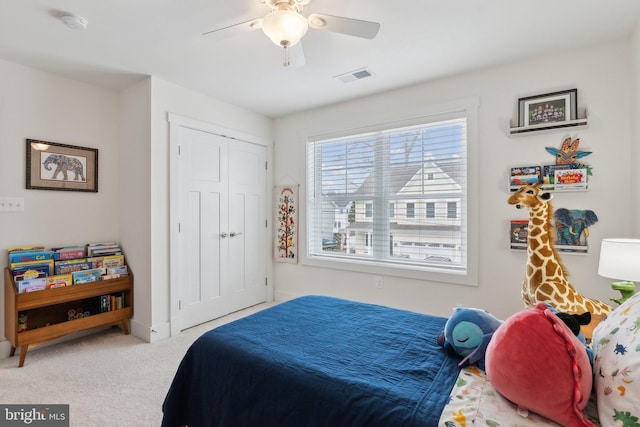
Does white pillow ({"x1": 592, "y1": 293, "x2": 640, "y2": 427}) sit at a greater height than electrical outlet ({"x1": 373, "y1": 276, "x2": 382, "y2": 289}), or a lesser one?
greater

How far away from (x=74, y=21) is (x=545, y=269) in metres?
3.42

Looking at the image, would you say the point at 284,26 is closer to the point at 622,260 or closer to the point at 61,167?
the point at 622,260

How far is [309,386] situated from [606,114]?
2.79 m

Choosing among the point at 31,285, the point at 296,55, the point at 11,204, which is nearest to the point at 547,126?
the point at 296,55

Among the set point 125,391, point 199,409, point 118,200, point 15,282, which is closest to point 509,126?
point 199,409

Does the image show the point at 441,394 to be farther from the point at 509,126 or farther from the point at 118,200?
the point at 118,200

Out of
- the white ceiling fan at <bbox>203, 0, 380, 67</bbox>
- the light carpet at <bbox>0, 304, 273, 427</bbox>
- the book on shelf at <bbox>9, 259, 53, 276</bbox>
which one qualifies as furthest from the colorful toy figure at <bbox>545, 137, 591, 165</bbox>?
the book on shelf at <bbox>9, 259, 53, 276</bbox>

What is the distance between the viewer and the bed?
3.16ft

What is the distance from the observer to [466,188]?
2941 mm

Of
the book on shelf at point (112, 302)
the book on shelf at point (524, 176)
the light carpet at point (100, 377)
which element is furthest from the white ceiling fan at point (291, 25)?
the book on shelf at point (112, 302)

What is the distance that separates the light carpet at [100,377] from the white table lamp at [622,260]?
270cm

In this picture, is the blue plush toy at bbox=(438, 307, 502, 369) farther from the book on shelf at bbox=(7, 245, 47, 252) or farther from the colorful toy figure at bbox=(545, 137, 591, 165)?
the book on shelf at bbox=(7, 245, 47, 252)

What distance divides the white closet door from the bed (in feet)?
5.86

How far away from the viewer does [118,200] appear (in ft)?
11.0
